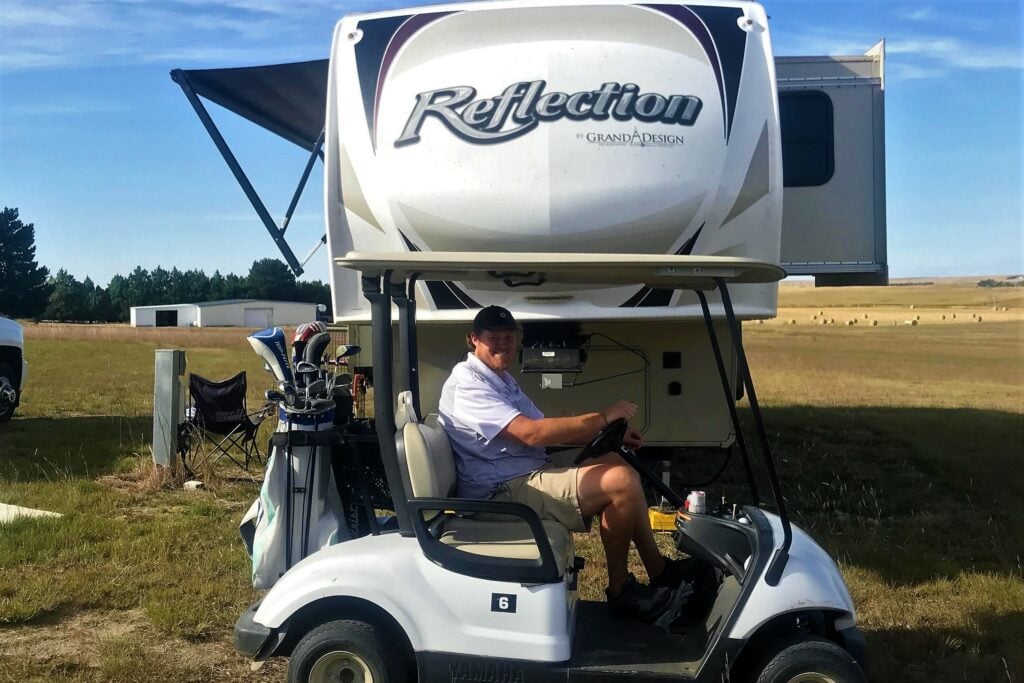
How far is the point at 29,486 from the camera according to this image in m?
7.25

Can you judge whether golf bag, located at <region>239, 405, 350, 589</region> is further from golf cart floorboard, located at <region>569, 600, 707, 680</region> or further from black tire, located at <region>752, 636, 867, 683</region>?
black tire, located at <region>752, 636, 867, 683</region>

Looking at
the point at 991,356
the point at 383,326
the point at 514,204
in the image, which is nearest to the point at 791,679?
the point at 383,326

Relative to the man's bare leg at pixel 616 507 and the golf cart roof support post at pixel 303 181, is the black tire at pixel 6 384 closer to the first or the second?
the golf cart roof support post at pixel 303 181

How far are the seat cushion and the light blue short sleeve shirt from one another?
0.64 ft

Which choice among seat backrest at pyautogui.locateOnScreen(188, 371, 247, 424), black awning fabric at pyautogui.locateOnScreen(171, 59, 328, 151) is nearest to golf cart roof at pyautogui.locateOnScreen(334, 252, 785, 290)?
black awning fabric at pyautogui.locateOnScreen(171, 59, 328, 151)

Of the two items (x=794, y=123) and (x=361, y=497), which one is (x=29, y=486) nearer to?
(x=361, y=497)

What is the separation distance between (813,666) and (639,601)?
0.79 meters

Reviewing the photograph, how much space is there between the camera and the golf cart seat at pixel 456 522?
3.40 metres

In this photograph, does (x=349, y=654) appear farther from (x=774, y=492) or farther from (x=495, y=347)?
(x=774, y=492)

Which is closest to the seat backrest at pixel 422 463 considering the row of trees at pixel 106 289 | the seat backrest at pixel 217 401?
the seat backrest at pixel 217 401

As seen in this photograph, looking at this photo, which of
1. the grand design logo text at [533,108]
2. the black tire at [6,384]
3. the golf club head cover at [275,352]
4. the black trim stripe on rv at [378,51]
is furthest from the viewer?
the black tire at [6,384]

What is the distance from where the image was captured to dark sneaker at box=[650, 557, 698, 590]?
387 cm

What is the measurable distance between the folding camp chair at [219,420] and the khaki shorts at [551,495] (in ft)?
16.2

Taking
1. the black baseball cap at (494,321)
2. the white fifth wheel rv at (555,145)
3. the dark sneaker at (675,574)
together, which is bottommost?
the dark sneaker at (675,574)
